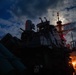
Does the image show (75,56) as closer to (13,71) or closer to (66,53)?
(66,53)

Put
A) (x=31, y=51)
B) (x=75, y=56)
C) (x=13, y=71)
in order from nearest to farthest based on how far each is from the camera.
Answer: (x=13, y=71), (x=31, y=51), (x=75, y=56)


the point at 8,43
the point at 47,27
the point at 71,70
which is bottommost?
the point at 71,70

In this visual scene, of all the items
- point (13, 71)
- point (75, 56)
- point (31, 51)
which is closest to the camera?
point (13, 71)

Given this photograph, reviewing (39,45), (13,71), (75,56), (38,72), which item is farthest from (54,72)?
(75,56)

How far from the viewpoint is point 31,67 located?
2461 centimetres

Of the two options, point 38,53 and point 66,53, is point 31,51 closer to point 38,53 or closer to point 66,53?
point 38,53

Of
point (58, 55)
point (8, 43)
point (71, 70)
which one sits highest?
point (8, 43)

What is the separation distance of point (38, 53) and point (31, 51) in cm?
119

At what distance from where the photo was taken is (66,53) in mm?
28516

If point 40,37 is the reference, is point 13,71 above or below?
below

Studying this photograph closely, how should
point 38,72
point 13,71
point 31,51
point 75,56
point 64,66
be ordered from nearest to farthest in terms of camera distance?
point 13,71 < point 38,72 < point 31,51 < point 64,66 < point 75,56

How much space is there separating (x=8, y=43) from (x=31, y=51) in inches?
149

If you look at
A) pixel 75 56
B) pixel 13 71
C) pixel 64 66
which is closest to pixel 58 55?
pixel 64 66

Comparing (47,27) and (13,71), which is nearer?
(13,71)
